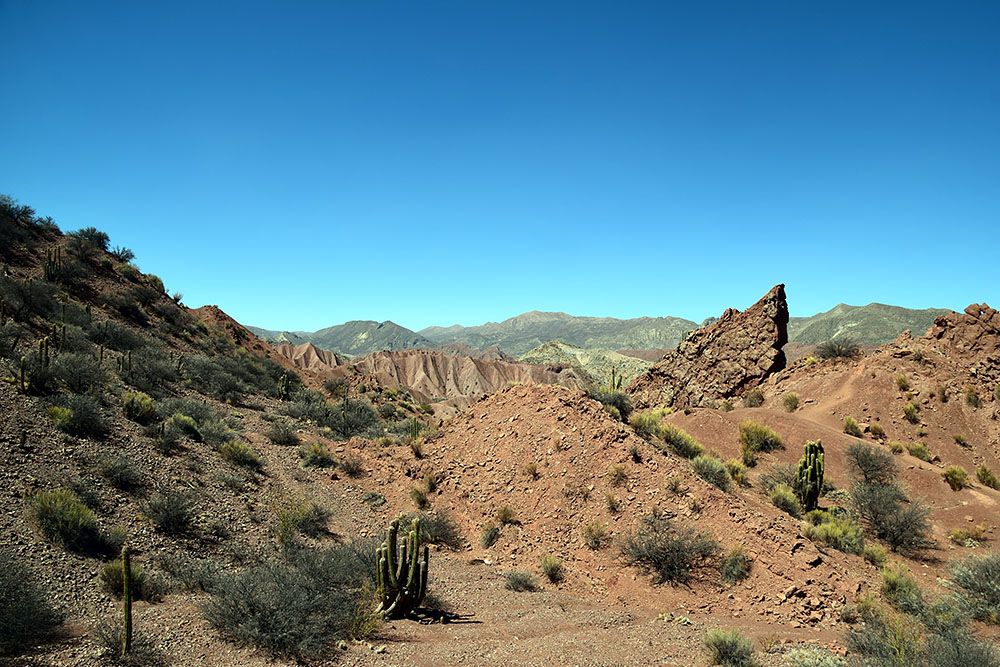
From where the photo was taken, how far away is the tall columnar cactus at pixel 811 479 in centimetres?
1445

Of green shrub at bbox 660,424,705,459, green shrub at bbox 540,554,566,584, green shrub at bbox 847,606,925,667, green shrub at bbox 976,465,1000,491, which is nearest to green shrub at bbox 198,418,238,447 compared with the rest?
green shrub at bbox 540,554,566,584

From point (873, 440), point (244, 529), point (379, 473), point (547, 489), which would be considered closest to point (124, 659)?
point (244, 529)

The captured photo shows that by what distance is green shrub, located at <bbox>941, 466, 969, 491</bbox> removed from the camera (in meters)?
16.3

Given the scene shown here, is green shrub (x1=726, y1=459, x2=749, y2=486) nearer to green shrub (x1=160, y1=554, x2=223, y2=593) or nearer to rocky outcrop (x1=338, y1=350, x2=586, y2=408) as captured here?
green shrub (x1=160, y1=554, x2=223, y2=593)

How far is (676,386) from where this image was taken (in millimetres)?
29266

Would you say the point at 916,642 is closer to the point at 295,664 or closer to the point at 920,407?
the point at 295,664

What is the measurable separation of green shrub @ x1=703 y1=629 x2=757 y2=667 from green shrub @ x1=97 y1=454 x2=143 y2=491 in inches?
454

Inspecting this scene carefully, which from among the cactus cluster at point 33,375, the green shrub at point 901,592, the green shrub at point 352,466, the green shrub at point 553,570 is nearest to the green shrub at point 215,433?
the green shrub at point 352,466

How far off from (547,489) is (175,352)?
72.0 feet

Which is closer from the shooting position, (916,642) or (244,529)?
(916,642)

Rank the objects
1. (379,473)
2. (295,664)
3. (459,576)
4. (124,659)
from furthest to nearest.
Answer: (379,473) → (459,576) → (295,664) → (124,659)

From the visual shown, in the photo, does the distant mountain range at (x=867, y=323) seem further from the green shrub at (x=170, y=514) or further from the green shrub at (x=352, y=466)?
the green shrub at (x=170, y=514)

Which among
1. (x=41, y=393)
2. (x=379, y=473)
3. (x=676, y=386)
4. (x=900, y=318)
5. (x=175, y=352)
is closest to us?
(x=41, y=393)

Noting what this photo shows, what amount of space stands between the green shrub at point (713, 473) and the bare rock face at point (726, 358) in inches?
522
